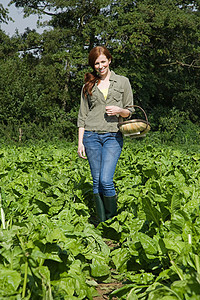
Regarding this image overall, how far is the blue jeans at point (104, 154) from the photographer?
14.1 ft

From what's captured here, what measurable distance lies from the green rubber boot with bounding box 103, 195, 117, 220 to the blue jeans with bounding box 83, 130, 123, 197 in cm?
6

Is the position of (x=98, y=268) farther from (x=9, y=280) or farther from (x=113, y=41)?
(x=113, y=41)

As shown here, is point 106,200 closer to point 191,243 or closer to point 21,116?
point 191,243

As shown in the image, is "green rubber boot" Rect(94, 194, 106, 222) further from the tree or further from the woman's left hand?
the tree

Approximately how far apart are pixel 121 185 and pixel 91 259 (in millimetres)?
1951


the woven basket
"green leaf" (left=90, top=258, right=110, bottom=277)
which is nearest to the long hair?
the woven basket

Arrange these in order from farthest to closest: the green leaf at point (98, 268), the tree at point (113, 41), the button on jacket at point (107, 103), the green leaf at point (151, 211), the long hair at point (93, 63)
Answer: the tree at point (113, 41) < the button on jacket at point (107, 103) < the long hair at point (93, 63) < the green leaf at point (98, 268) < the green leaf at point (151, 211)

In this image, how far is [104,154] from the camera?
170 inches

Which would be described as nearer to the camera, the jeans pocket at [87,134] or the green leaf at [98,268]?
the green leaf at [98,268]

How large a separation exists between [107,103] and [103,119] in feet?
0.62

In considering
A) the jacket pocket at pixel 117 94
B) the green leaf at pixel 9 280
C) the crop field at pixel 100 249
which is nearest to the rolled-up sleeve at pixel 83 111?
the jacket pocket at pixel 117 94

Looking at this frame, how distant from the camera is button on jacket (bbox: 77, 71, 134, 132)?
4.35m

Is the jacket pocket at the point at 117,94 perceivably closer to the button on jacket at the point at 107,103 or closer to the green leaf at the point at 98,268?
the button on jacket at the point at 107,103

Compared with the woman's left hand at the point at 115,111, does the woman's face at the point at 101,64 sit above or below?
above
